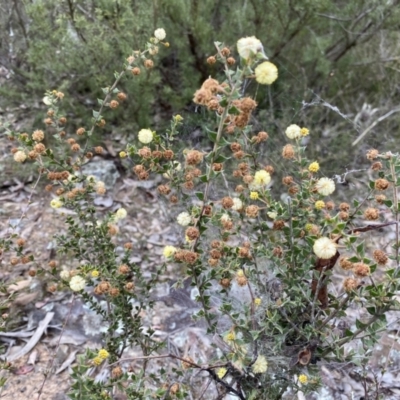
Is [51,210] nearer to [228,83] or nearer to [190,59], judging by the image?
[190,59]

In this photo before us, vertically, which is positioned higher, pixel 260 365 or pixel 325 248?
pixel 325 248

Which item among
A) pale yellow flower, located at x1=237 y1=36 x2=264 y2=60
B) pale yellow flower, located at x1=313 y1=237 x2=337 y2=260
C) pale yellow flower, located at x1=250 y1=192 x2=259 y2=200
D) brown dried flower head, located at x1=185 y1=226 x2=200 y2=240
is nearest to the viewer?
pale yellow flower, located at x1=237 y1=36 x2=264 y2=60

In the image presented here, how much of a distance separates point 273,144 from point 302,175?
1834mm

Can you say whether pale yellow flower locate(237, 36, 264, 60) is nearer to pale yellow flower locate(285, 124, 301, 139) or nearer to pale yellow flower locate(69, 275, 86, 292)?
pale yellow flower locate(285, 124, 301, 139)

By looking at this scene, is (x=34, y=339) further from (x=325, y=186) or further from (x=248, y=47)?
(x=248, y=47)

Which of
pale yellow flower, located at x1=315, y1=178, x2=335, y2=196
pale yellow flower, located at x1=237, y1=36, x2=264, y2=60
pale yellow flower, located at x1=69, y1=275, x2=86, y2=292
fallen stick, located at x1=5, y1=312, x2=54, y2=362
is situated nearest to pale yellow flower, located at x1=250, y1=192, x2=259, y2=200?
pale yellow flower, located at x1=315, y1=178, x2=335, y2=196

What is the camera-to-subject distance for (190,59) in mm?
3270

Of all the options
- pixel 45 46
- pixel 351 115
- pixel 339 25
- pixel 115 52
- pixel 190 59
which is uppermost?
pixel 45 46

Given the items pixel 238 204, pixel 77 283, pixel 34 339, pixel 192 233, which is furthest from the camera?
pixel 34 339

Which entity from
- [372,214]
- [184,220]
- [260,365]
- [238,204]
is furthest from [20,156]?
[372,214]

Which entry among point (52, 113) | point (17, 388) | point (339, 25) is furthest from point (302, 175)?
point (339, 25)

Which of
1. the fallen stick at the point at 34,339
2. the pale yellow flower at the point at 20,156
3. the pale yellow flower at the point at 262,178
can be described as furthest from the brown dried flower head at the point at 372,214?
the fallen stick at the point at 34,339

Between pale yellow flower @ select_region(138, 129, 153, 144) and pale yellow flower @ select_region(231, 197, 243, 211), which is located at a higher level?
pale yellow flower @ select_region(138, 129, 153, 144)

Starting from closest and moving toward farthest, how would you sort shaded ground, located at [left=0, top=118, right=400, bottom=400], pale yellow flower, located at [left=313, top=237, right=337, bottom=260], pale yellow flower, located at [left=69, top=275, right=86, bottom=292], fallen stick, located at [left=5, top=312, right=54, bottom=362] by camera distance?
1. pale yellow flower, located at [left=313, top=237, right=337, bottom=260]
2. pale yellow flower, located at [left=69, top=275, right=86, bottom=292]
3. shaded ground, located at [left=0, top=118, right=400, bottom=400]
4. fallen stick, located at [left=5, top=312, right=54, bottom=362]
